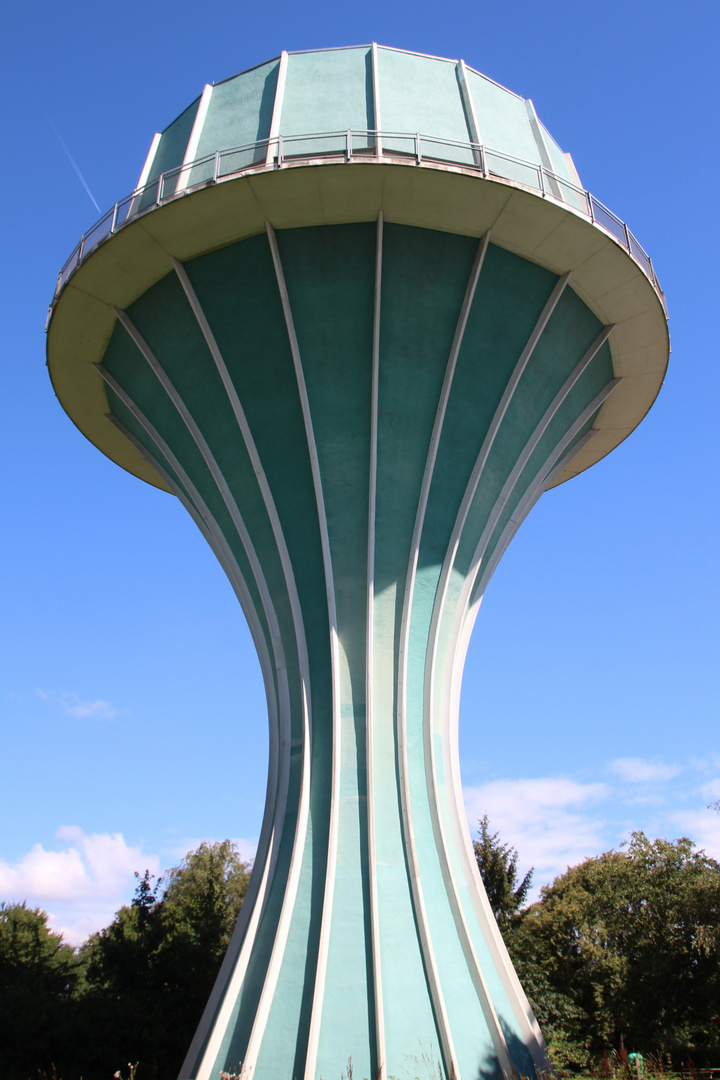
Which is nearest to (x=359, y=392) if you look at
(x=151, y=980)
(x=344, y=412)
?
(x=344, y=412)

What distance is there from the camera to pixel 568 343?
1383 cm

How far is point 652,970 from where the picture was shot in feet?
68.0

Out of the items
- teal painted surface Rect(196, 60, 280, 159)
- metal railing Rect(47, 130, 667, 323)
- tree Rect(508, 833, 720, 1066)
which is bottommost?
tree Rect(508, 833, 720, 1066)

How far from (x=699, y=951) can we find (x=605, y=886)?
11.0 m

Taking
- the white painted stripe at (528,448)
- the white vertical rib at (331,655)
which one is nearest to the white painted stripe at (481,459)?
the white painted stripe at (528,448)

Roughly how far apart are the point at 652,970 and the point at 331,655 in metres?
15.2

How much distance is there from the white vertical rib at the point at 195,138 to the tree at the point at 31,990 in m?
21.1

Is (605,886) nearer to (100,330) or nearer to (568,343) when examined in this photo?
(568,343)

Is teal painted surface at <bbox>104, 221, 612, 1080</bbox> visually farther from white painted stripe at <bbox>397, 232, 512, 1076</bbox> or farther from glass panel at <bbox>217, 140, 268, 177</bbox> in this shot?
glass panel at <bbox>217, 140, 268, 177</bbox>

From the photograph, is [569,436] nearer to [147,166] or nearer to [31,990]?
[147,166]

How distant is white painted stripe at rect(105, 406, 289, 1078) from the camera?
11117mm

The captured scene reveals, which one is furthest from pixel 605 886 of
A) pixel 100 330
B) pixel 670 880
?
pixel 100 330

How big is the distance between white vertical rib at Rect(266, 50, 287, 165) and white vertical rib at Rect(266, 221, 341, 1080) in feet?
4.39

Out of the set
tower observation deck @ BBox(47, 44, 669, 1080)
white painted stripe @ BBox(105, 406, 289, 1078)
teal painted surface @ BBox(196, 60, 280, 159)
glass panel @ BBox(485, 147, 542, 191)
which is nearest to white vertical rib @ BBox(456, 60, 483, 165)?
tower observation deck @ BBox(47, 44, 669, 1080)
